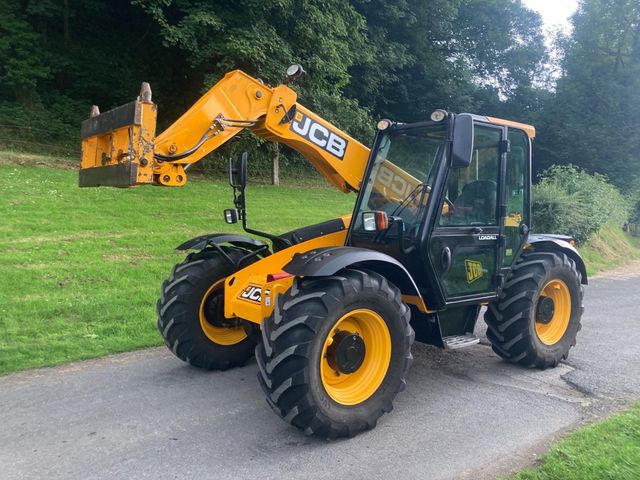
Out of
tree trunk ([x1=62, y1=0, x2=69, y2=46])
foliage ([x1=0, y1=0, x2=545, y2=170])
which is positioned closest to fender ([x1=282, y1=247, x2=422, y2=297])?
foliage ([x1=0, y1=0, x2=545, y2=170])

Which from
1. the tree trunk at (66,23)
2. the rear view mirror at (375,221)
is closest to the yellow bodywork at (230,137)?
the rear view mirror at (375,221)

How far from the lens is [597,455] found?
11.4ft

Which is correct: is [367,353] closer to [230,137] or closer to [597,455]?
[597,455]

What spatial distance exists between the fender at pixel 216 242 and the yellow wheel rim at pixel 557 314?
3.01 metres

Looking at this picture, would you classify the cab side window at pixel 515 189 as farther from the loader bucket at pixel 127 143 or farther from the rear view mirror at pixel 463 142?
the loader bucket at pixel 127 143

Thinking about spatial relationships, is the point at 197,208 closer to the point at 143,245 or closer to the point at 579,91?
the point at 143,245

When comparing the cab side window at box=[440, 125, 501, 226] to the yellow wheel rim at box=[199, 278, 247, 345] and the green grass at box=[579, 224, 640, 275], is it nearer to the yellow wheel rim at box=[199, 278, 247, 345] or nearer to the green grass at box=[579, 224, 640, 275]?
the yellow wheel rim at box=[199, 278, 247, 345]

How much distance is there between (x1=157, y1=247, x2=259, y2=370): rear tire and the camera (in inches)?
193

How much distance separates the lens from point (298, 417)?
3582 millimetres

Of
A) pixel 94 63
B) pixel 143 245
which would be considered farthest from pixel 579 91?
pixel 143 245

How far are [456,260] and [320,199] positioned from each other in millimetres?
12619

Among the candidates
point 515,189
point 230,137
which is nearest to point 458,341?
point 515,189

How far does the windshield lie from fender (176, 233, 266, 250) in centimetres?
120

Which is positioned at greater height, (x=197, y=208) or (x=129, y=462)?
(x=197, y=208)
